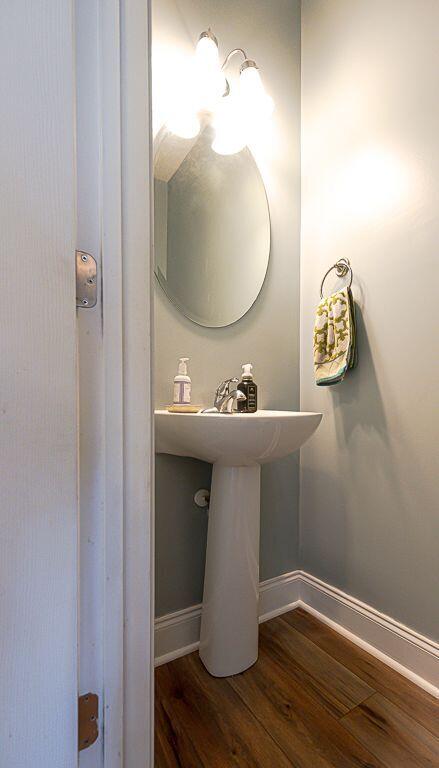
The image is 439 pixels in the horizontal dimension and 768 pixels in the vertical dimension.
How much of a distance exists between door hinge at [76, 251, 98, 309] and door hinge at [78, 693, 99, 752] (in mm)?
637

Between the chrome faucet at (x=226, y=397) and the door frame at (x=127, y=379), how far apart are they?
580 mm

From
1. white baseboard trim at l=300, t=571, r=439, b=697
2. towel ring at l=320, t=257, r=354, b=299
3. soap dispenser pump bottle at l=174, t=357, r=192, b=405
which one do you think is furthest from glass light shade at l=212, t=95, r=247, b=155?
white baseboard trim at l=300, t=571, r=439, b=697

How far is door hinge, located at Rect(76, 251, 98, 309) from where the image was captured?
576 millimetres

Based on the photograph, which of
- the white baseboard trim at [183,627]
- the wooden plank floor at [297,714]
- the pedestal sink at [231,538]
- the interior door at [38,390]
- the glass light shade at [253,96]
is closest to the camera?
the interior door at [38,390]

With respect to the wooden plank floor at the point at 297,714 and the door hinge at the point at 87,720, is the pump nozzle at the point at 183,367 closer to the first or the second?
the door hinge at the point at 87,720

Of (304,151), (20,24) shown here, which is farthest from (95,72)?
(304,151)

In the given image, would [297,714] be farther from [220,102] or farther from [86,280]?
[220,102]

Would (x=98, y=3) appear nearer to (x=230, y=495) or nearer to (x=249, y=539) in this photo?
(x=230, y=495)

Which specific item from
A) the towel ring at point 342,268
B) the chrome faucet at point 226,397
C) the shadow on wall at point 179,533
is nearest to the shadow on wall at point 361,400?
the towel ring at point 342,268

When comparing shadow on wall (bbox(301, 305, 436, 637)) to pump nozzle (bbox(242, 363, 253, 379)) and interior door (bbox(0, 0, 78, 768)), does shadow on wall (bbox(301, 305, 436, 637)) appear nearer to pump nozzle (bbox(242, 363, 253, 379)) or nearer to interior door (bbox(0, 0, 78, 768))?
pump nozzle (bbox(242, 363, 253, 379))

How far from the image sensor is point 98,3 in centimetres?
58

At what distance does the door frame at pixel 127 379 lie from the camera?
59 centimetres

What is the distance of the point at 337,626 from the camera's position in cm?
135

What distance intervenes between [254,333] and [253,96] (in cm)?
86
